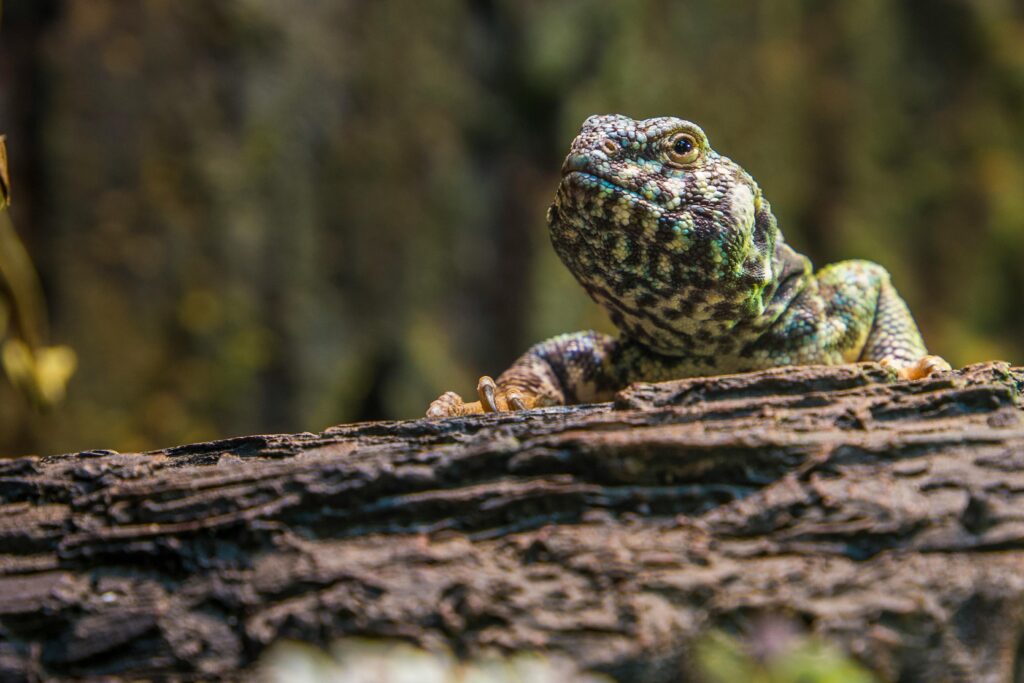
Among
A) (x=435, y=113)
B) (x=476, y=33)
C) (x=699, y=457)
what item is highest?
(x=476, y=33)

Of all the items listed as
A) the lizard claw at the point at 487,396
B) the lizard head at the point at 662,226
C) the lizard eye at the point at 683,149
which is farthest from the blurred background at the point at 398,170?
the lizard eye at the point at 683,149

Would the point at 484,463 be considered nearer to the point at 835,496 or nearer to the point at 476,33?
the point at 835,496

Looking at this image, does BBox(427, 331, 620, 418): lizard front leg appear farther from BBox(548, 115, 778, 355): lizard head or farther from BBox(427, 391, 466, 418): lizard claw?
BBox(548, 115, 778, 355): lizard head

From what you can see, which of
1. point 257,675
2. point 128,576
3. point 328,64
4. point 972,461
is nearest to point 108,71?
point 328,64

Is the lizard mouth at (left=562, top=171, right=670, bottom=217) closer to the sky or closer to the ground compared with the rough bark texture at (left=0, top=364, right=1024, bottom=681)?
closer to the sky

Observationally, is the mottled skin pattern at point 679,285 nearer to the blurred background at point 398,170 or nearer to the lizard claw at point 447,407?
the lizard claw at point 447,407

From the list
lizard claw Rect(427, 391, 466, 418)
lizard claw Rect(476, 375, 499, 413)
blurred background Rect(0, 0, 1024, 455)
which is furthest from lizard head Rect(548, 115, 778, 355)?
blurred background Rect(0, 0, 1024, 455)

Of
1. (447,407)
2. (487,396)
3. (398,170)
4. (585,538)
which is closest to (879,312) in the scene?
(487,396)
